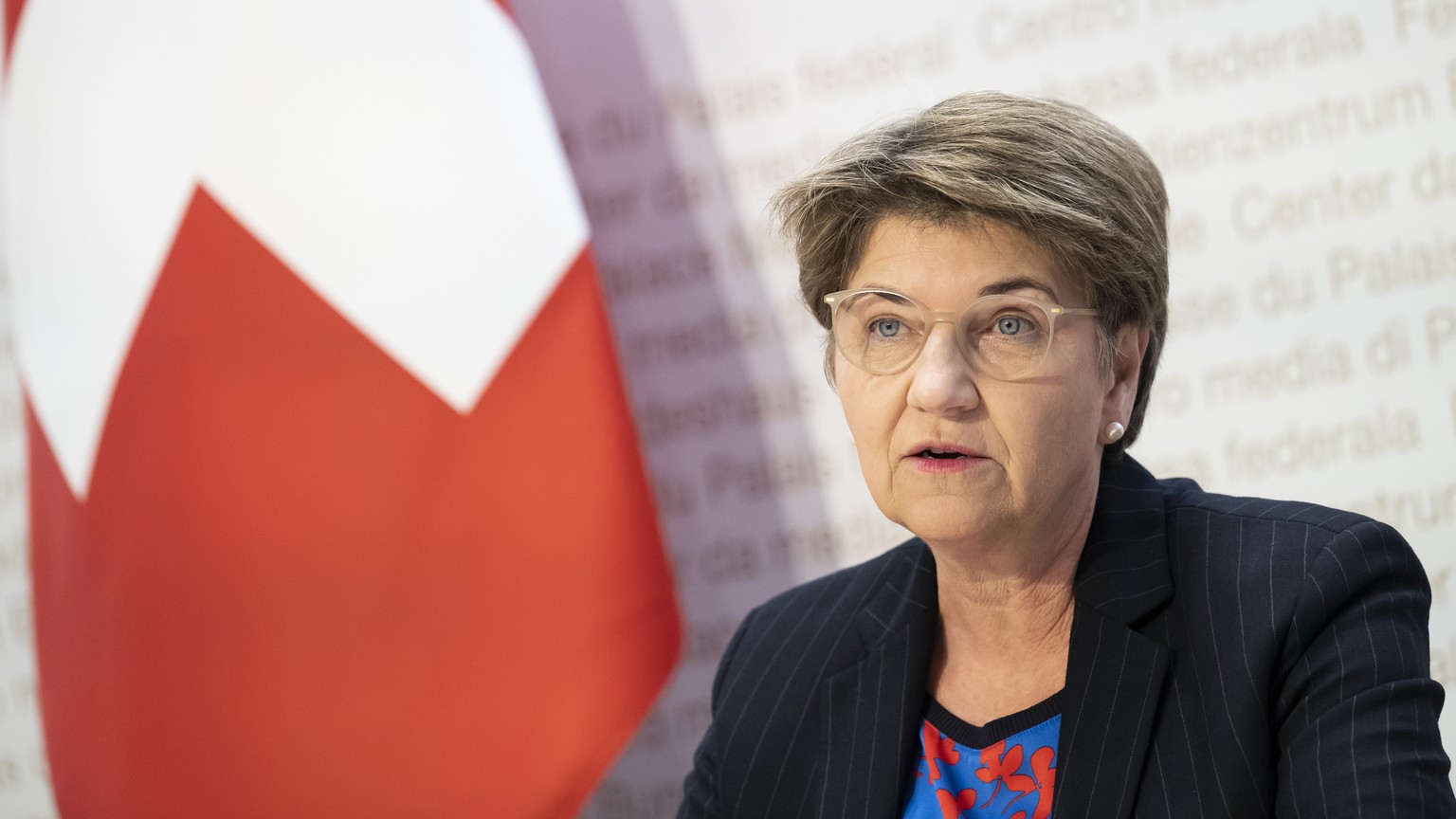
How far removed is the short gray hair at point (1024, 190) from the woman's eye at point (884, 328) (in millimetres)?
97

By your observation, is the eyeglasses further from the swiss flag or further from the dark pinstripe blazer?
the swiss flag

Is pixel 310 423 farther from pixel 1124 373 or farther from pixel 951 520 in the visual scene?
pixel 1124 373

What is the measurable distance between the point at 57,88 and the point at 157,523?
723 millimetres

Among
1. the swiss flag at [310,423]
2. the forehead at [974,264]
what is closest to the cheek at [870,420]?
the forehead at [974,264]

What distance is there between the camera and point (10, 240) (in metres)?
2.01

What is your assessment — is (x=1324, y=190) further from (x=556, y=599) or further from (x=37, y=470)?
(x=37, y=470)

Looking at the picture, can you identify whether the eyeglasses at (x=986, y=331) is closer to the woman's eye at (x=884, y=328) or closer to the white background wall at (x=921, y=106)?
the woman's eye at (x=884, y=328)

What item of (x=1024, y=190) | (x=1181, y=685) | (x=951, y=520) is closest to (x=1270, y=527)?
(x=1181, y=685)

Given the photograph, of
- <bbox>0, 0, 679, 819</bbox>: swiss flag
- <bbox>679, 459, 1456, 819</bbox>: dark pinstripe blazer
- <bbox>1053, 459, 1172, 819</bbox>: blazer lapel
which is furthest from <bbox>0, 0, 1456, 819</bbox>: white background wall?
<bbox>1053, 459, 1172, 819</bbox>: blazer lapel

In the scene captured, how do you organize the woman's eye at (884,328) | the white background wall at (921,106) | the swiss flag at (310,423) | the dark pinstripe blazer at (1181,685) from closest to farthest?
the dark pinstripe blazer at (1181,685) < the woman's eye at (884,328) < the swiss flag at (310,423) < the white background wall at (921,106)

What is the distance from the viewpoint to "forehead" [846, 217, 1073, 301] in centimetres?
129

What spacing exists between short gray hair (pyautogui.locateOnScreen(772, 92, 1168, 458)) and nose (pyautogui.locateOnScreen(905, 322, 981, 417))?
→ 132 mm

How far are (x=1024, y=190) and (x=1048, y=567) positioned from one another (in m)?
0.43

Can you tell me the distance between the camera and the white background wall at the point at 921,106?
2.29 metres
